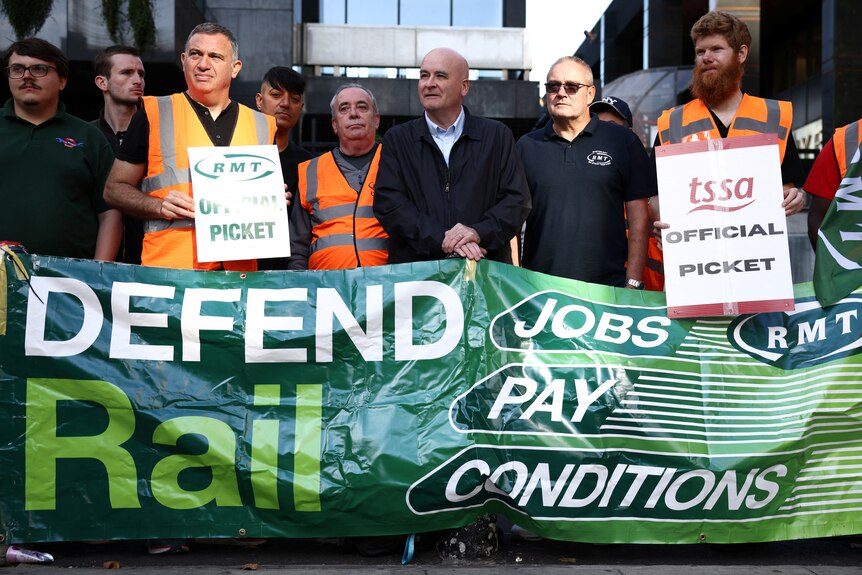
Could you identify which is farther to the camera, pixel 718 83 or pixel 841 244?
pixel 718 83

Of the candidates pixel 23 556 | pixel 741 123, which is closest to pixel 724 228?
pixel 741 123

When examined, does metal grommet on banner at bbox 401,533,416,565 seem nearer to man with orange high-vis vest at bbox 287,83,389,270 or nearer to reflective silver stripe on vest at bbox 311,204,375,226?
man with orange high-vis vest at bbox 287,83,389,270

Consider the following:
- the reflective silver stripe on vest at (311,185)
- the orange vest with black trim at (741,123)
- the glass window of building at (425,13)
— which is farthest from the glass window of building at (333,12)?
the orange vest with black trim at (741,123)

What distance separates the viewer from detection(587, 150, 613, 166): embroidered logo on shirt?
5.34 meters

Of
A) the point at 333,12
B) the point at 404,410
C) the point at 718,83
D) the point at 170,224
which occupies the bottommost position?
the point at 404,410

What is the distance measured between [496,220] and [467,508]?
4.61 ft

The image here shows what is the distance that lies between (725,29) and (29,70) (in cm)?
378

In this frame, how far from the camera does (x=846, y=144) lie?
5.33 meters

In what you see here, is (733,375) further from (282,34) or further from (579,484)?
(282,34)

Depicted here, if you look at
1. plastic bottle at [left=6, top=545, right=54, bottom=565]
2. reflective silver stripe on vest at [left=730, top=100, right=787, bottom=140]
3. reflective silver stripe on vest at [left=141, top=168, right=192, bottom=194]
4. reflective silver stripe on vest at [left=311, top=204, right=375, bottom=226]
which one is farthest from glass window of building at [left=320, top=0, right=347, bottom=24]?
plastic bottle at [left=6, top=545, right=54, bottom=565]

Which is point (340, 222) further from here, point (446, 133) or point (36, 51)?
point (36, 51)

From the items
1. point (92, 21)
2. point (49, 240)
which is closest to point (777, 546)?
point (49, 240)

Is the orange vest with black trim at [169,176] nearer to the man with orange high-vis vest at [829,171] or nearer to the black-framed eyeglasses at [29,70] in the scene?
the black-framed eyeglasses at [29,70]

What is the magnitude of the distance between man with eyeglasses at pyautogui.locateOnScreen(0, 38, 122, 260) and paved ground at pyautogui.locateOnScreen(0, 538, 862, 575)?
5.16ft
